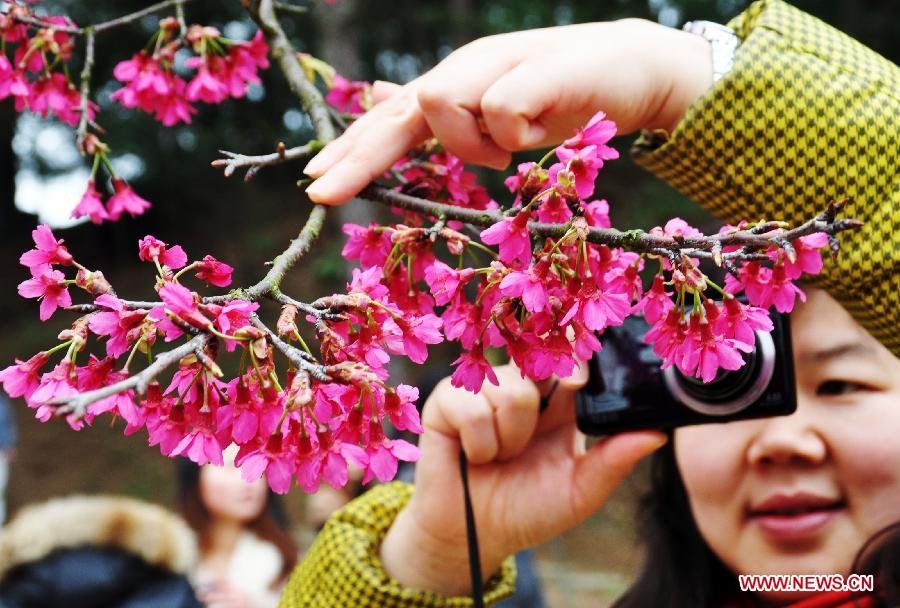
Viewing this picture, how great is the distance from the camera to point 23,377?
592mm

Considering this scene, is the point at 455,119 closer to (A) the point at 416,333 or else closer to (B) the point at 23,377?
(A) the point at 416,333

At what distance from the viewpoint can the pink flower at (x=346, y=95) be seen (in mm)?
1123

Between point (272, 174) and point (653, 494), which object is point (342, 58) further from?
point (272, 174)

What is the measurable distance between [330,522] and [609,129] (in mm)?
865

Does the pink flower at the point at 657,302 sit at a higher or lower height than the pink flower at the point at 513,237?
lower

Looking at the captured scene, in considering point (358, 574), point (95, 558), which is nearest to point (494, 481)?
point (358, 574)

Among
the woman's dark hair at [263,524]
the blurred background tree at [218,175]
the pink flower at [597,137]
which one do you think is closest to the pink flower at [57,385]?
the pink flower at [597,137]

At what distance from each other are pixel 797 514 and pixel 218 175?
34.9ft

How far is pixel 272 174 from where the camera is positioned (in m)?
12.0

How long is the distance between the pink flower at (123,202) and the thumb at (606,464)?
2.33 feet

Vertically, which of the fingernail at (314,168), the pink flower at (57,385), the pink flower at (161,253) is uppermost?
the pink flower at (161,253)

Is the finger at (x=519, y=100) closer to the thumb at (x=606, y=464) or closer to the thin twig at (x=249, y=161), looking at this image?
the thin twig at (x=249, y=161)

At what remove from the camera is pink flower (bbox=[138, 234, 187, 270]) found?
1.98 ft

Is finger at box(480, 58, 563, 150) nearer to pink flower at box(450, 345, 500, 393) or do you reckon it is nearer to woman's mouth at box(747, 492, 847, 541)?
pink flower at box(450, 345, 500, 393)
